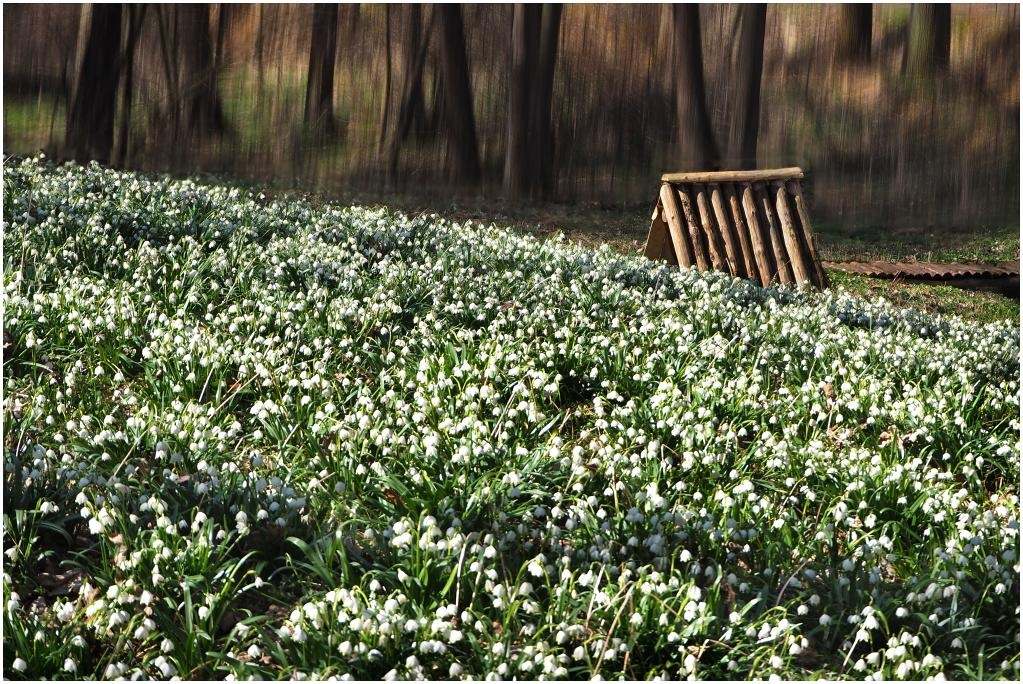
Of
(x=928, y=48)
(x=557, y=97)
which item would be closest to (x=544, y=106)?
(x=557, y=97)

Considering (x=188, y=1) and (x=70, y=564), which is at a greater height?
(x=188, y=1)

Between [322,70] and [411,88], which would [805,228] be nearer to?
[411,88]

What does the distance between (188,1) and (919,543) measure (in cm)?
1591

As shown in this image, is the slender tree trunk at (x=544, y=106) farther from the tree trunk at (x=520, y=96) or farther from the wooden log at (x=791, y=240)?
the wooden log at (x=791, y=240)

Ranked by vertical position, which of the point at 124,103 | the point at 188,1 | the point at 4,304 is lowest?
the point at 4,304

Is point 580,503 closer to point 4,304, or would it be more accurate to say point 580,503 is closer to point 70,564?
point 70,564

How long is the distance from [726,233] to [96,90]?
30.3 feet

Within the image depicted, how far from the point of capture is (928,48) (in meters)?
20.9

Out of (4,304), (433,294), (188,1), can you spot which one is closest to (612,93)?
(188,1)

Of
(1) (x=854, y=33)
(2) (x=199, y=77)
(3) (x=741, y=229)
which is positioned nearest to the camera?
(3) (x=741, y=229)

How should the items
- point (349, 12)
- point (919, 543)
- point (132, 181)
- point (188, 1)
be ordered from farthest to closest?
point (349, 12) < point (188, 1) < point (132, 181) < point (919, 543)

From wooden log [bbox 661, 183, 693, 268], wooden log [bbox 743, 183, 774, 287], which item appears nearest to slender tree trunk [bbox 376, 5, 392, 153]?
wooden log [bbox 661, 183, 693, 268]

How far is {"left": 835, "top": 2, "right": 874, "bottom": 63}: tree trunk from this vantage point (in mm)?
20781

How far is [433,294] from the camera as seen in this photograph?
21.8ft
